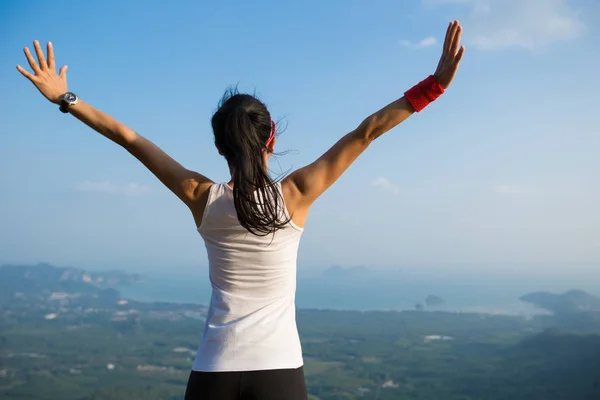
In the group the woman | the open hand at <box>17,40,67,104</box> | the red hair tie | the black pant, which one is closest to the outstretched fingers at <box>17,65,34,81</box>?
the open hand at <box>17,40,67,104</box>

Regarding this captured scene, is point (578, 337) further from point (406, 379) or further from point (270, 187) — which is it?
point (270, 187)

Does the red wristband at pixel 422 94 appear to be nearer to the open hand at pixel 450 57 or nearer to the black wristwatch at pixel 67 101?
the open hand at pixel 450 57

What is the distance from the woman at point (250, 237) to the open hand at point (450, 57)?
200 mm

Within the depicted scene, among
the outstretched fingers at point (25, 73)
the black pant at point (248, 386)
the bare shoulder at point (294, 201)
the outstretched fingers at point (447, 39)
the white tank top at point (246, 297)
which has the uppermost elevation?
the outstretched fingers at point (447, 39)

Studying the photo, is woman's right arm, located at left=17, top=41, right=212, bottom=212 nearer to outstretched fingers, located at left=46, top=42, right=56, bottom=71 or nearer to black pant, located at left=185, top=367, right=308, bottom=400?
outstretched fingers, located at left=46, top=42, right=56, bottom=71

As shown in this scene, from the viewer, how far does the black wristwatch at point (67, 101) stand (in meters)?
1.78

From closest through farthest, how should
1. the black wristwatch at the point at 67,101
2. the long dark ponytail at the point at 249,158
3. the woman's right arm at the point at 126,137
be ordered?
the long dark ponytail at the point at 249,158
the woman's right arm at the point at 126,137
the black wristwatch at the point at 67,101

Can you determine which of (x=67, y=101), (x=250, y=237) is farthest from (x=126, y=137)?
(x=250, y=237)

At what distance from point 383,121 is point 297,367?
690 mm

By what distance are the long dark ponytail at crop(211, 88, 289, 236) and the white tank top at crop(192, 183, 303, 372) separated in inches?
1.5

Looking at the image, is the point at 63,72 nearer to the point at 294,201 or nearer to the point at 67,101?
the point at 67,101

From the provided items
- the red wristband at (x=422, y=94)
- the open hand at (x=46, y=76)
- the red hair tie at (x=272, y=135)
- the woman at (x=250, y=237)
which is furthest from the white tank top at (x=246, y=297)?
the open hand at (x=46, y=76)

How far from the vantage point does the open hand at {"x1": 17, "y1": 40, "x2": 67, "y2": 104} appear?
1782mm

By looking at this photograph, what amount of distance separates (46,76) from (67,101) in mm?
111
